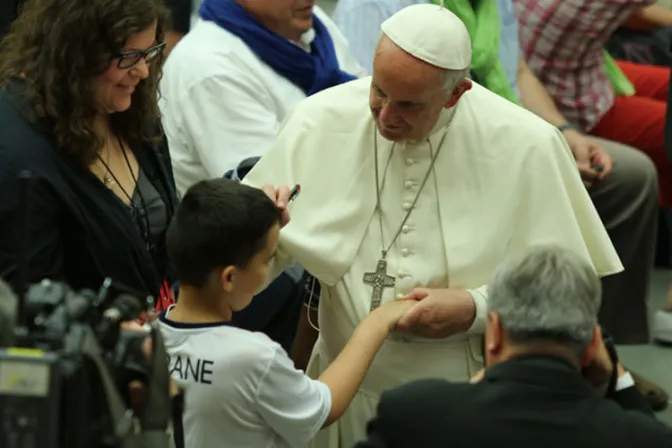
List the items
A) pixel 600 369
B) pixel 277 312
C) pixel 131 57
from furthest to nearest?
1. pixel 277 312
2. pixel 131 57
3. pixel 600 369

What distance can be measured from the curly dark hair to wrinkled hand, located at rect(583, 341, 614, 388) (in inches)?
53.6

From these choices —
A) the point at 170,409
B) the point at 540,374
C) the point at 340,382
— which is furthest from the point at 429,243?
the point at 170,409

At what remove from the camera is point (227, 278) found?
3092mm

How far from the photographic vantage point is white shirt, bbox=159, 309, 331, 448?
2.99m

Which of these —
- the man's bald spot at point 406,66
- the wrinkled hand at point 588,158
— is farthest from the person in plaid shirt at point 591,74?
the man's bald spot at point 406,66

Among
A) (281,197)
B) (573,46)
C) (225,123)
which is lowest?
(573,46)

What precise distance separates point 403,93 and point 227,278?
639 mm

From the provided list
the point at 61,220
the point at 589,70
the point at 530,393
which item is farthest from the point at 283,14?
the point at 530,393

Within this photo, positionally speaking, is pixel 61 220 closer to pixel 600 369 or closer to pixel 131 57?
pixel 131 57

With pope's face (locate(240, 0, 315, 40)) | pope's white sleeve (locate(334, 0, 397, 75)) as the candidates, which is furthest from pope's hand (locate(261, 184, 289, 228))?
pope's white sleeve (locate(334, 0, 397, 75))

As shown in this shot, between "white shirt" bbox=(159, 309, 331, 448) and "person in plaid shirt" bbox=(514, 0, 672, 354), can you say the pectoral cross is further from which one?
"person in plaid shirt" bbox=(514, 0, 672, 354)

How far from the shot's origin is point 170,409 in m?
2.43

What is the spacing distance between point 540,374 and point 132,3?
4.96 ft

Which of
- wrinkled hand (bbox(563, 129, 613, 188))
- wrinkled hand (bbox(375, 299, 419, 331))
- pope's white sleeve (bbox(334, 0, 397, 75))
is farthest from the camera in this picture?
wrinkled hand (bbox(563, 129, 613, 188))
